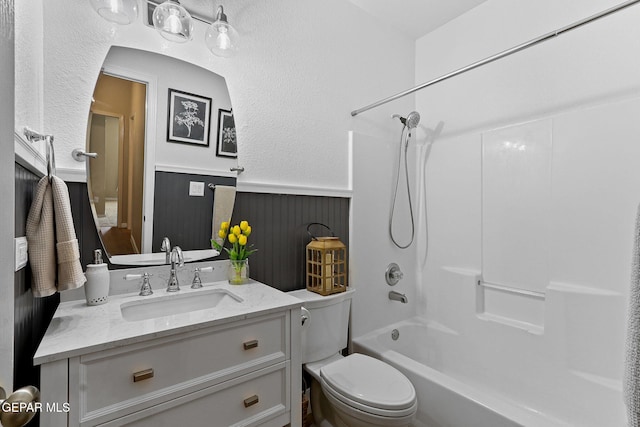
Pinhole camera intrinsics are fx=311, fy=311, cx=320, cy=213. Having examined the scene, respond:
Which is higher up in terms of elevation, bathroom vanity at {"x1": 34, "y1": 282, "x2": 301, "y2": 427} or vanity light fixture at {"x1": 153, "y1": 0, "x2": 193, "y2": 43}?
vanity light fixture at {"x1": 153, "y1": 0, "x2": 193, "y2": 43}

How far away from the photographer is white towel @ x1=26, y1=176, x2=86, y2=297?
3.06 ft

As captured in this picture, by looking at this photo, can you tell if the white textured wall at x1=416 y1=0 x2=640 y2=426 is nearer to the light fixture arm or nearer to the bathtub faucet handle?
the bathtub faucet handle

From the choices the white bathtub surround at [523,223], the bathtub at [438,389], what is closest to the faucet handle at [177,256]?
the white bathtub surround at [523,223]

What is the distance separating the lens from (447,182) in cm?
238

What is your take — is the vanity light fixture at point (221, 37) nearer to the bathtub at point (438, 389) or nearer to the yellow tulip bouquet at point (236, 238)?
the yellow tulip bouquet at point (236, 238)

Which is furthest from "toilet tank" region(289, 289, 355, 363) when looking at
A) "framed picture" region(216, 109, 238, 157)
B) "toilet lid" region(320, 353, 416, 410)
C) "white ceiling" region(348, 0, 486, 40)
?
"white ceiling" region(348, 0, 486, 40)

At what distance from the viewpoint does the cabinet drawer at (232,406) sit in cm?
100

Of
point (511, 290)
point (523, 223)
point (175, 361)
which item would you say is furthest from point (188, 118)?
point (511, 290)

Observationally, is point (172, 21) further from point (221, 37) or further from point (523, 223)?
point (523, 223)

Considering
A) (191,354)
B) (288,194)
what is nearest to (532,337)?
(288,194)

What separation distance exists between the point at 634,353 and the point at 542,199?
1.59m

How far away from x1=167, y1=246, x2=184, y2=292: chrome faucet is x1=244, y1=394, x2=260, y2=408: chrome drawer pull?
576 millimetres

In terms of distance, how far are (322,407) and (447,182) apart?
176cm

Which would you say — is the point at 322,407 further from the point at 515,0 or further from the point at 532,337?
the point at 515,0
